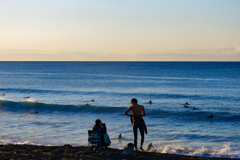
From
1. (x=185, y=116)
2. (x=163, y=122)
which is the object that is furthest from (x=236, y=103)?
(x=163, y=122)

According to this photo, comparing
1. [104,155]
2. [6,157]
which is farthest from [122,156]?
[6,157]

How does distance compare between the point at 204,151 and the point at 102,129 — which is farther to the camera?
the point at 204,151

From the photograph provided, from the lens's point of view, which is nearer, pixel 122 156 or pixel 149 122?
pixel 122 156

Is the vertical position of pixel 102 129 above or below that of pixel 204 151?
above

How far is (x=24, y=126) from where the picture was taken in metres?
15.8

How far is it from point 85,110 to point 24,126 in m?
7.81

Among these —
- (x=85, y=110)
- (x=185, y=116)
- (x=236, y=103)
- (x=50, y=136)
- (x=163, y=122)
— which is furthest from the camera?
(x=236, y=103)

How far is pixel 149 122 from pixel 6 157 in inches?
436

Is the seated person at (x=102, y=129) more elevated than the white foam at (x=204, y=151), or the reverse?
the seated person at (x=102, y=129)

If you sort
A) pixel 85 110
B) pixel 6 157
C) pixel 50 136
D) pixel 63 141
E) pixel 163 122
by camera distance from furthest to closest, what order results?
pixel 85 110, pixel 163 122, pixel 50 136, pixel 63 141, pixel 6 157

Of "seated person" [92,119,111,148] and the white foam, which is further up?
"seated person" [92,119,111,148]

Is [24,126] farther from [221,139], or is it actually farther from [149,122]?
[221,139]

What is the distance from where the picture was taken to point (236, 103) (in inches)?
1033

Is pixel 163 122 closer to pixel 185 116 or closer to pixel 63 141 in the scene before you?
pixel 185 116
